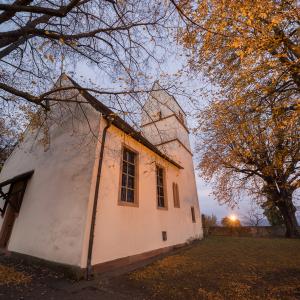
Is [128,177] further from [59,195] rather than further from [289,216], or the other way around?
[289,216]

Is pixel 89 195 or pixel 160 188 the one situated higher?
pixel 160 188

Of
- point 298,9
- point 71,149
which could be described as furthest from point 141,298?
point 298,9

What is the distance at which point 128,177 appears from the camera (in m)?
7.32

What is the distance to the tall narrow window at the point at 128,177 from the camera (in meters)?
6.87

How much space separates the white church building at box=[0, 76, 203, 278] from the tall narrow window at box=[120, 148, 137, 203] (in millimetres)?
39

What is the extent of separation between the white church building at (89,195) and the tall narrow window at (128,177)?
4 centimetres

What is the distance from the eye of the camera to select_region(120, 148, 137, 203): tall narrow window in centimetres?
687

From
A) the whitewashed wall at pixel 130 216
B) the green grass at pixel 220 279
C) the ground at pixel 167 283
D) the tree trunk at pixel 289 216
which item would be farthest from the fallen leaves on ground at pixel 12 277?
the tree trunk at pixel 289 216

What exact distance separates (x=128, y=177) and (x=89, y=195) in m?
2.31

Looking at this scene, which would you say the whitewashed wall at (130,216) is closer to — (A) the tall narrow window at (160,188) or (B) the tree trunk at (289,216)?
(A) the tall narrow window at (160,188)

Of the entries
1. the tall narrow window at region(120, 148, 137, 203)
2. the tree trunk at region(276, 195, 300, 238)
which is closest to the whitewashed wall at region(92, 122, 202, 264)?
the tall narrow window at region(120, 148, 137, 203)

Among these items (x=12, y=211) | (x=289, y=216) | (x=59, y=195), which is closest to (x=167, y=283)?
(x=59, y=195)

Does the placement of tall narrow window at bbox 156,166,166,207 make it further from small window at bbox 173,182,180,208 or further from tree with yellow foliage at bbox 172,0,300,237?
tree with yellow foliage at bbox 172,0,300,237

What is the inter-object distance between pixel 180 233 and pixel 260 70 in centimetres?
875
